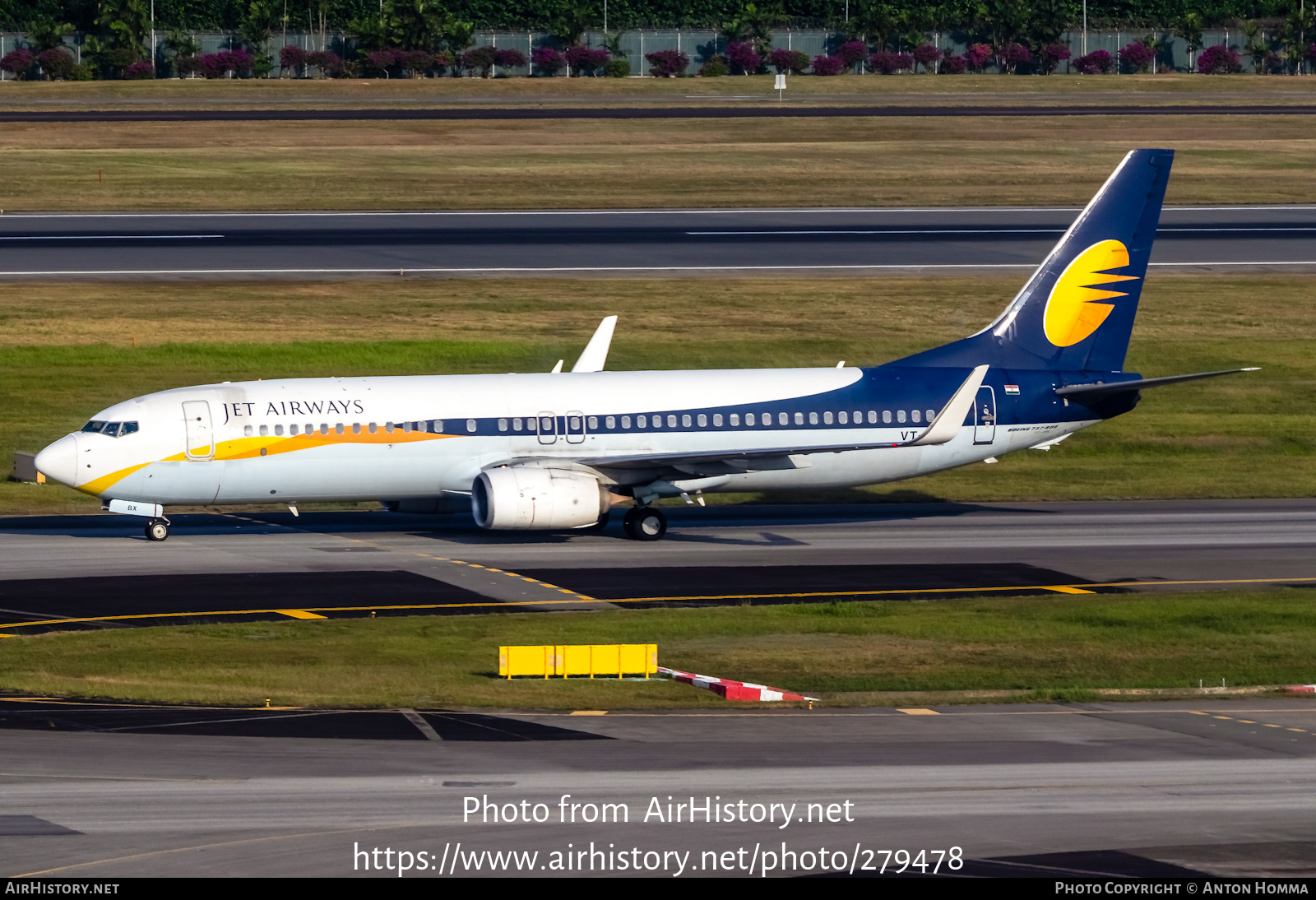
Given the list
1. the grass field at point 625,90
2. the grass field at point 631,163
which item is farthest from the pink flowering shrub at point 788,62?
the grass field at point 631,163

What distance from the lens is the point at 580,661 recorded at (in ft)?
105

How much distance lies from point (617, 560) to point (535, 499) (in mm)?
2491

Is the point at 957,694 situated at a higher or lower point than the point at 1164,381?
lower

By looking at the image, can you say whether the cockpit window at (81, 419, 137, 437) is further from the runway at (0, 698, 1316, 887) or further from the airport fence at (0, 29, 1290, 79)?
the airport fence at (0, 29, 1290, 79)

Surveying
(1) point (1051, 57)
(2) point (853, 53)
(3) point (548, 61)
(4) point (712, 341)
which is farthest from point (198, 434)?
(1) point (1051, 57)

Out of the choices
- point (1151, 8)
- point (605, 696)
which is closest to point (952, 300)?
point (605, 696)

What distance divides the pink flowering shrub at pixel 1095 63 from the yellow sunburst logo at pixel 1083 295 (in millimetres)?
124345

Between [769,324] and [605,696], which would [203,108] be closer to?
[769,324]

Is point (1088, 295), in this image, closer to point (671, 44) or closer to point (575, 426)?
point (575, 426)

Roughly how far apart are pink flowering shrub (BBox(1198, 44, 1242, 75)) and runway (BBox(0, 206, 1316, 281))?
8021 cm

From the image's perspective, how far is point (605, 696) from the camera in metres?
30.7

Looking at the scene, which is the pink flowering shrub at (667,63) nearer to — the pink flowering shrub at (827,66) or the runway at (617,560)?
the pink flowering shrub at (827,66)

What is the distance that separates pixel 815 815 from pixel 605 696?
27.0 feet
